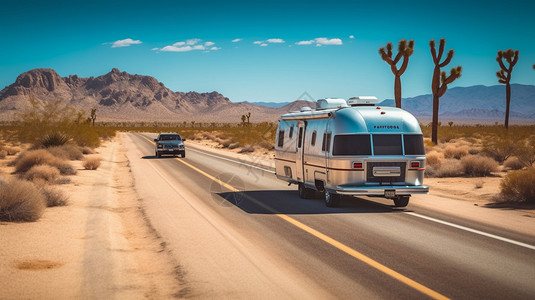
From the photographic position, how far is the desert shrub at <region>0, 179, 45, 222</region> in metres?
11.0

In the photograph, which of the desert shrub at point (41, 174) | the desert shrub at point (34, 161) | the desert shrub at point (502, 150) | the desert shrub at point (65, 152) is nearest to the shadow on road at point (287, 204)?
the desert shrub at point (41, 174)

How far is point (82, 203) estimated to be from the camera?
1395 cm

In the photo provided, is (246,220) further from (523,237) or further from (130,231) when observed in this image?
(523,237)

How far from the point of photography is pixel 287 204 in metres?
13.9

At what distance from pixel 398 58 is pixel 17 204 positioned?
31158 mm

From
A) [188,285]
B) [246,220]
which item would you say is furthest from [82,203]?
[188,285]

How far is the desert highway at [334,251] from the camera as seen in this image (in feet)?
21.7

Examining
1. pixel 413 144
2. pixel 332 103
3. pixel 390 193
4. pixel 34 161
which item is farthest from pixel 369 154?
pixel 34 161

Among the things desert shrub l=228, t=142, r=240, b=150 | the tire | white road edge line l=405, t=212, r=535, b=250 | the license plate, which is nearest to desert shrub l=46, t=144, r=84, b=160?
desert shrub l=228, t=142, r=240, b=150

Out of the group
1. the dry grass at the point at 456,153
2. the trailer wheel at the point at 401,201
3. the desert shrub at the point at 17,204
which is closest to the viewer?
the desert shrub at the point at 17,204

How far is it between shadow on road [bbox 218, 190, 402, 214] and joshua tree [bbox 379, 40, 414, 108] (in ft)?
75.6

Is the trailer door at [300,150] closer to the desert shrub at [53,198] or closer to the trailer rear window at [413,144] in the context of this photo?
the trailer rear window at [413,144]

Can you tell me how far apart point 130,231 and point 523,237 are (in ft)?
24.2

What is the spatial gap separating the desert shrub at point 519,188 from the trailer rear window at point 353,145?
4623 mm
